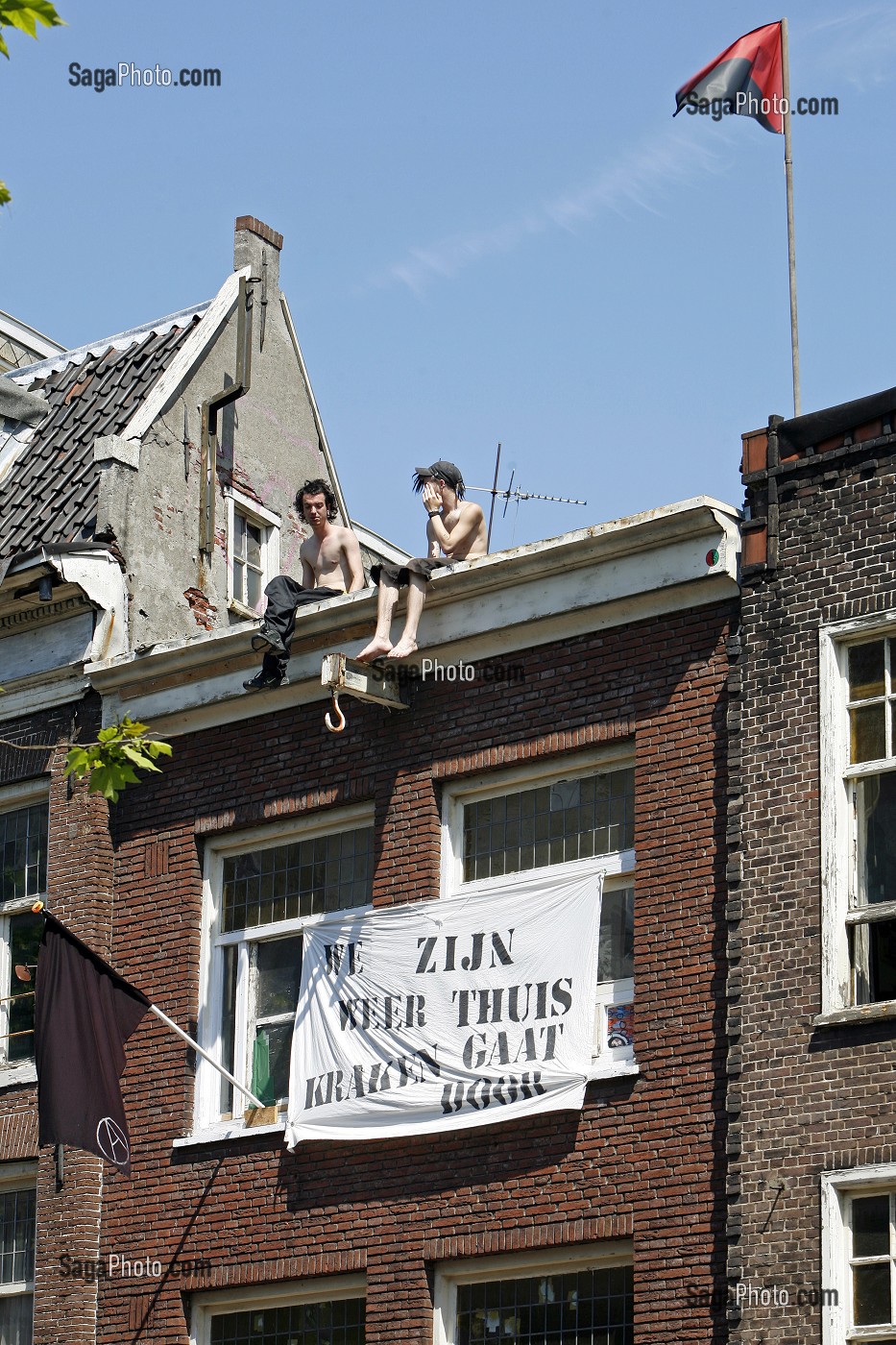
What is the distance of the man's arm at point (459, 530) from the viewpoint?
61.2 ft

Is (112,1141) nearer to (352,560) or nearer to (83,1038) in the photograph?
(83,1038)

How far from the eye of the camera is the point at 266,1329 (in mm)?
18031

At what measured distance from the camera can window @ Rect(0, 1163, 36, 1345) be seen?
19.5 meters

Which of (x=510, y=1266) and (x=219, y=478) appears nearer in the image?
(x=510, y=1266)

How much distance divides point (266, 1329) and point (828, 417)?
8.46 m

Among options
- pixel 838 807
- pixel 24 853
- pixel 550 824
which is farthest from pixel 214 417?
pixel 838 807

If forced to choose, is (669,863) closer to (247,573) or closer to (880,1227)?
(880,1227)

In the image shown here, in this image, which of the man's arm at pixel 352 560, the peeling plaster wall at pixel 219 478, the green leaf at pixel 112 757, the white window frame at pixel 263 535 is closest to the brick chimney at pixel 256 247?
the peeling plaster wall at pixel 219 478

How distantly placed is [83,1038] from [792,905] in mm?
6243

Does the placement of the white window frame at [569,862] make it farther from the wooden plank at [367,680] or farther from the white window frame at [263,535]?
the white window frame at [263,535]

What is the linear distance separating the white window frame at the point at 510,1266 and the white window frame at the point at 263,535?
8637 mm

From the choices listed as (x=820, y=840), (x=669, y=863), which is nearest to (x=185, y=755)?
(x=669, y=863)

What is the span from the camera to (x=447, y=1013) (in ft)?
57.3
